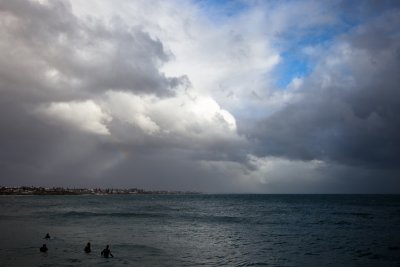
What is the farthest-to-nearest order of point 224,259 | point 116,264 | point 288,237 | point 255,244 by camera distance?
1. point 288,237
2. point 255,244
3. point 224,259
4. point 116,264

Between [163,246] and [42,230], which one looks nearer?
[163,246]

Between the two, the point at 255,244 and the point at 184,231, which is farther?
the point at 184,231

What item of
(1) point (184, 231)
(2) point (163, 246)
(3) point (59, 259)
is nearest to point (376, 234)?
(1) point (184, 231)

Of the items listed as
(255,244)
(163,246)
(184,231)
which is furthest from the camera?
(184,231)

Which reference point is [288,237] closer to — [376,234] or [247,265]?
[376,234]

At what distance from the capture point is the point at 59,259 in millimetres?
35625

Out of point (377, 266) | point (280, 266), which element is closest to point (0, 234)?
point (280, 266)

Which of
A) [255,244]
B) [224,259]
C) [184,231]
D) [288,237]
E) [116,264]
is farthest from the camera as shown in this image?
[184,231]

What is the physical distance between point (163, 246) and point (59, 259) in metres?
13.2

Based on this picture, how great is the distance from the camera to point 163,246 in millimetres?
45344

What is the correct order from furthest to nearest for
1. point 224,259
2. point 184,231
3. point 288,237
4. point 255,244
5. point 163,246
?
point 184,231, point 288,237, point 255,244, point 163,246, point 224,259

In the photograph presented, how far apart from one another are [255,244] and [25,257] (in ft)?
87.5

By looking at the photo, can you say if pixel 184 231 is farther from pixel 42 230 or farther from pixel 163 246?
pixel 42 230

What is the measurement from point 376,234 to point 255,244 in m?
22.1
